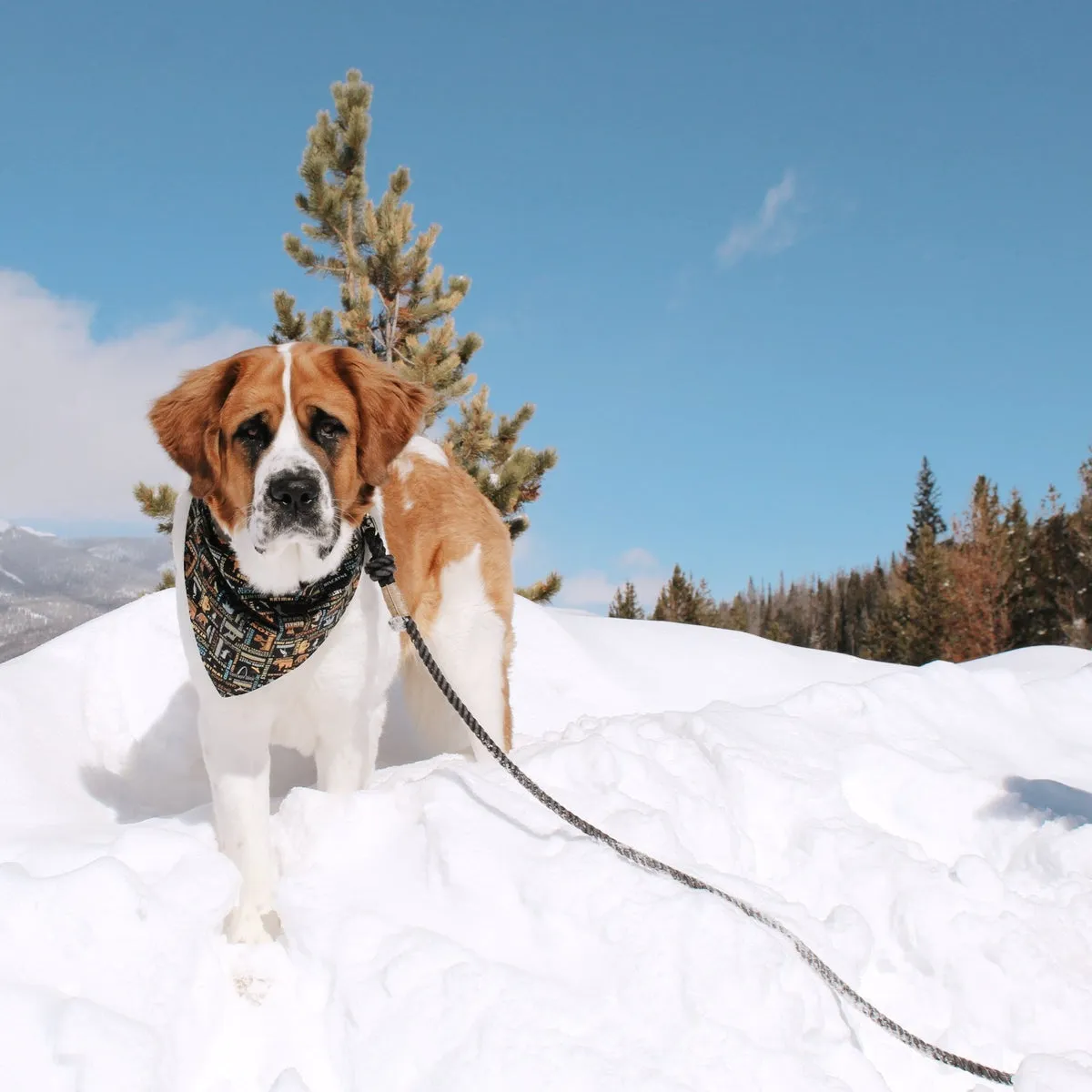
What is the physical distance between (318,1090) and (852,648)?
72611 mm

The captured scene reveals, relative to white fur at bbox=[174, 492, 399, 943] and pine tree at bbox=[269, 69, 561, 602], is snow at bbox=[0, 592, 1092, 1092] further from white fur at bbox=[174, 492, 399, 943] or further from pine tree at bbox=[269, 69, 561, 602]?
pine tree at bbox=[269, 69, 561, 602]

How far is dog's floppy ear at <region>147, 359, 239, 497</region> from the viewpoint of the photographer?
9.68 feet

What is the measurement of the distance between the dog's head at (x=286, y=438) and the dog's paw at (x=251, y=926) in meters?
1.19

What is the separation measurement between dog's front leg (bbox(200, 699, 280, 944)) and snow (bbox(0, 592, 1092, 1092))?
76mm

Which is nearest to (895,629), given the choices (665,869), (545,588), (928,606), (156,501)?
(928,606)

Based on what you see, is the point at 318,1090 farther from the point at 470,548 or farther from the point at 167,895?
the point at 470,548

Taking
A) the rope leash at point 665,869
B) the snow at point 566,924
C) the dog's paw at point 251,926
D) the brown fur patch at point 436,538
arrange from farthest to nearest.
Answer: the brown fur patch at point 436,538 < the dog's paw at point 251,926 < the rope leash at point 665,869 < the snow at point 566,924

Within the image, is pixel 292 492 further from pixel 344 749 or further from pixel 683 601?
pixel 683 601

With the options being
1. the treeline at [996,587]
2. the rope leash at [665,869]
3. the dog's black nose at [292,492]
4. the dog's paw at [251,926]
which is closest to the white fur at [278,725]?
the dog's paw at [251,926]

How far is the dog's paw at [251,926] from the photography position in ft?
8.72

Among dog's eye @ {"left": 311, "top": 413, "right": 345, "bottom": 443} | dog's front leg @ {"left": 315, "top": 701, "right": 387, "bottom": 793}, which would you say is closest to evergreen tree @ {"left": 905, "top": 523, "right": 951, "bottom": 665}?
dog's front leg @ {"left": 315, "top": 701, "right": 387, "bottom": 793}

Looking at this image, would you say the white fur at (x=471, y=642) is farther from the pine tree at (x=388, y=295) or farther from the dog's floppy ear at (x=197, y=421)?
the pine tree at (x=388, y=295)

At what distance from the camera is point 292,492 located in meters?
2.70

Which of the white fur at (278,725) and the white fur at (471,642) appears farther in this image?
the white fur at (471,642)
